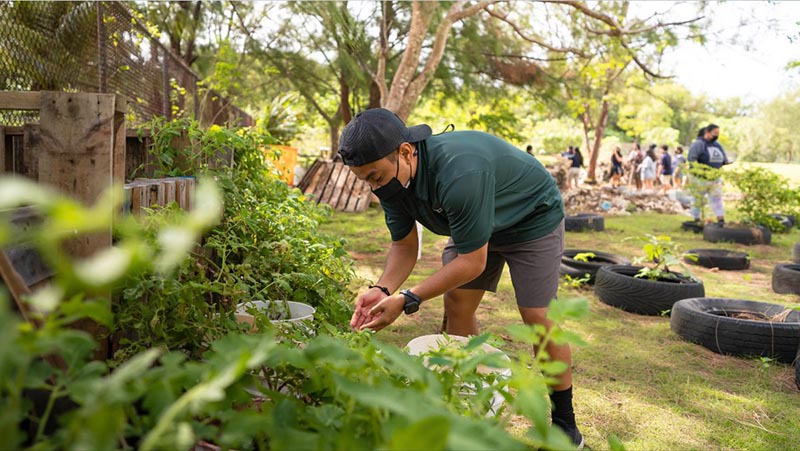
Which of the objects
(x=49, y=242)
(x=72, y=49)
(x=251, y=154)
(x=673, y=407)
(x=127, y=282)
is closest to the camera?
(x=49, y=242)

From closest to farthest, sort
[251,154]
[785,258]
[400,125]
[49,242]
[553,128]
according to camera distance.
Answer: [49,242] → [400,125] → [251,154] → [785,258] → [553,128]

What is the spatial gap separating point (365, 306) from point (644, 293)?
382 centimetres

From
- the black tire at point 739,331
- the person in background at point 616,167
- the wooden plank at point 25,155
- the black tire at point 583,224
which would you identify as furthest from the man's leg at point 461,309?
the person in background at point 616,167

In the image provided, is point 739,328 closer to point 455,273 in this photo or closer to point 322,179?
point 455,273

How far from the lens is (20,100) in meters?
1.83

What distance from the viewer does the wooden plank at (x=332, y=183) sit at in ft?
42.8

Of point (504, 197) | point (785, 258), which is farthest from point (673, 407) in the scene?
point (785, 258)

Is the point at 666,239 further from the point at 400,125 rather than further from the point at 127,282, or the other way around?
the point at 127,282

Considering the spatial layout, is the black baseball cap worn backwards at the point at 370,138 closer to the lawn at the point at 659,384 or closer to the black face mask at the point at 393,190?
the black face mask at the point at 393,190

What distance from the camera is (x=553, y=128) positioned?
2498 inches

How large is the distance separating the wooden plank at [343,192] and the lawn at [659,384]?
6.21 m

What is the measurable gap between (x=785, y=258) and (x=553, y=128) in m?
55.9

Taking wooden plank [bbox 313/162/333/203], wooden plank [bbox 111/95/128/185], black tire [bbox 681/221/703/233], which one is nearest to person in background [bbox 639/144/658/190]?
black tire [bbox 681/221/703/233]

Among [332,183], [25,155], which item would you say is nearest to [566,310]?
[25,155]
